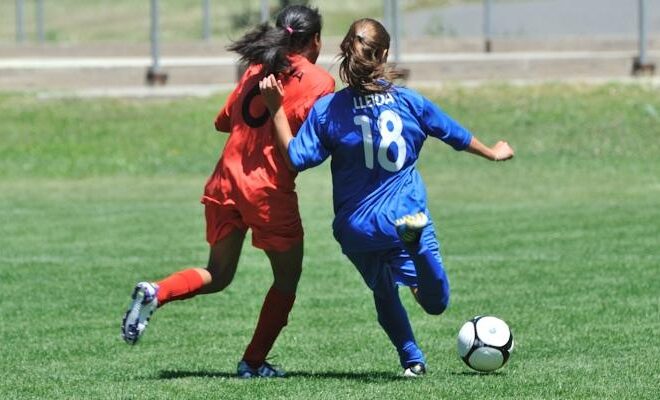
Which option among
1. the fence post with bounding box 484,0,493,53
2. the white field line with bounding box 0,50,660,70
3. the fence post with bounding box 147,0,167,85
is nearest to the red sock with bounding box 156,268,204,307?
the white field line with bounding box 0,50,660,70

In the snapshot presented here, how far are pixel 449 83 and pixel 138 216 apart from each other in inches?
370

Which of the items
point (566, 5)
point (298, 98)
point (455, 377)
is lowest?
point (566, 5)

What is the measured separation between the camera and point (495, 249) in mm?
12352

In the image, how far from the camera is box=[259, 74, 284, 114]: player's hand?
21.6 ft

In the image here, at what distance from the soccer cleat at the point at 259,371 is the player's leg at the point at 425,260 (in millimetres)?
923

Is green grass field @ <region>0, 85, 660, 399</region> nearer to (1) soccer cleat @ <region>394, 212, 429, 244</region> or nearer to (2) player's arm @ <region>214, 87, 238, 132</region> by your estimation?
(1) soccer cleat @ <region>394, 212, 429, 244</region>

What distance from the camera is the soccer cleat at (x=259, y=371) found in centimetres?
713

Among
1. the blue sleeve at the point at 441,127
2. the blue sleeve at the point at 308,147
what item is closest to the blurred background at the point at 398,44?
the blue sleeve at the point at 441,127

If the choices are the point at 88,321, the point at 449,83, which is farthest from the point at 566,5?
the point at 88,321

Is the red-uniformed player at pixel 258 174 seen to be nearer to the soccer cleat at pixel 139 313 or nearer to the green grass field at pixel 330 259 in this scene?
the soccer cleat at pixel 139 313

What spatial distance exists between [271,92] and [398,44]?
1736cm

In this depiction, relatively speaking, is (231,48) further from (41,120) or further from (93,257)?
(41,120)

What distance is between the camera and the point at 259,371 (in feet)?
23.5

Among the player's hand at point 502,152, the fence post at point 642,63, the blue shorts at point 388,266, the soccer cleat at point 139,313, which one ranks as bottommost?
the fence post at point 642,63
